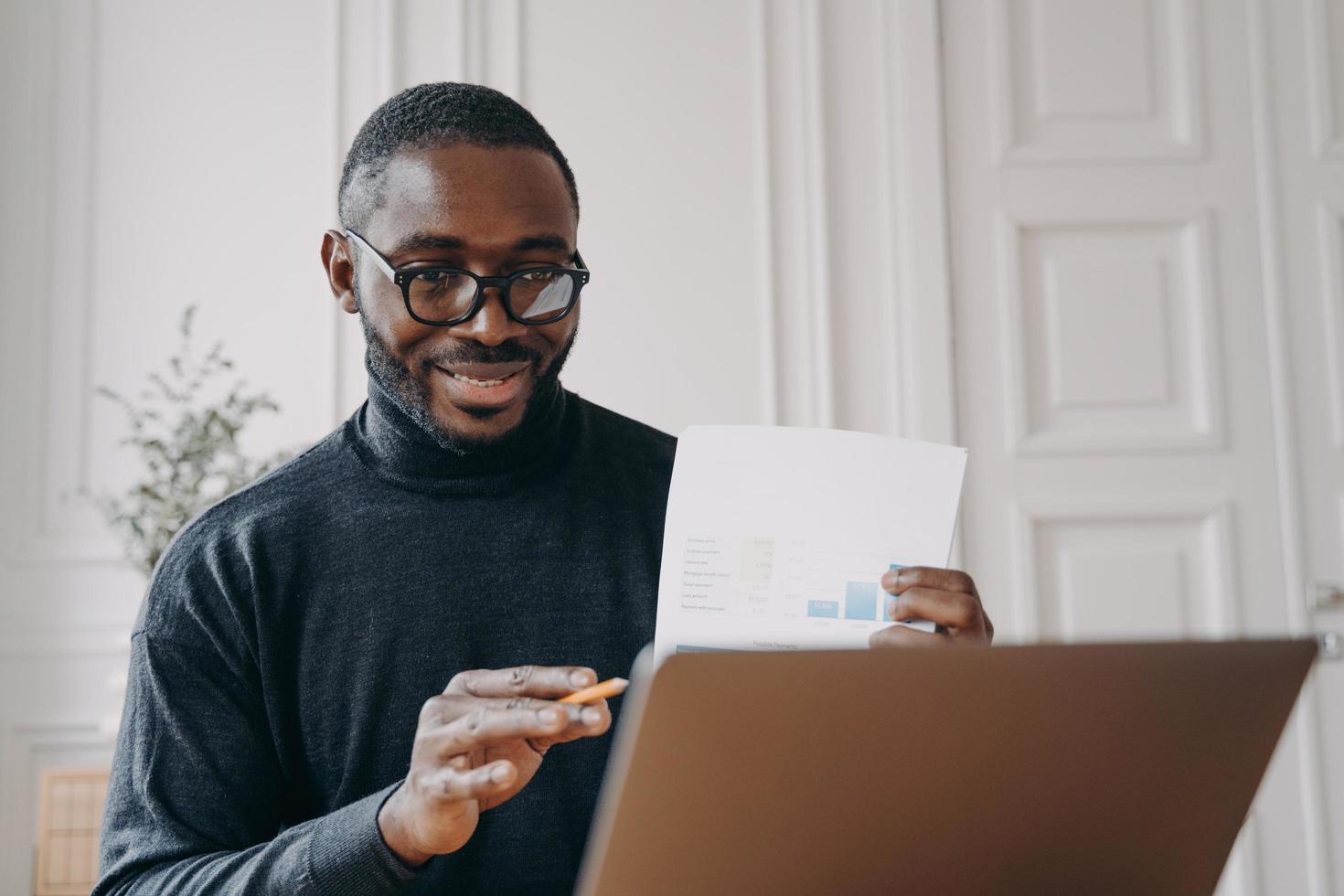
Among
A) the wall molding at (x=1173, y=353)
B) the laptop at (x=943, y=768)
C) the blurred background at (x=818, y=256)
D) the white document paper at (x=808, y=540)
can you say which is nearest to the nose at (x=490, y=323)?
the white document paper at (x=808, y=540)

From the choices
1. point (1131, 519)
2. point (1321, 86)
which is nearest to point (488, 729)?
point (1131, 519)

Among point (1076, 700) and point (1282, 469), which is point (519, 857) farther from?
point (1282, 469)

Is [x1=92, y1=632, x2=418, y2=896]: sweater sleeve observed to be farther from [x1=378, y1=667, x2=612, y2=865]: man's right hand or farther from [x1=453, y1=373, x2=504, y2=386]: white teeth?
[x1=453, y1=373, x2=504, y2=386]: white teeth

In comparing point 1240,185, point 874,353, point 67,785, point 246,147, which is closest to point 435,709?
point 67,785

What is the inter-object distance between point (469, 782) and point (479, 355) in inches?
20.7

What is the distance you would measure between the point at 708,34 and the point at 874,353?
2.46 ft

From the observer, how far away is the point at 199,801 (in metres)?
0.96

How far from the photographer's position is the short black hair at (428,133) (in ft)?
3.66

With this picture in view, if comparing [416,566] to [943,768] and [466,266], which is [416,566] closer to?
[466,266]

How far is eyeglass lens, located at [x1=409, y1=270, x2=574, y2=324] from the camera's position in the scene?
1072mm

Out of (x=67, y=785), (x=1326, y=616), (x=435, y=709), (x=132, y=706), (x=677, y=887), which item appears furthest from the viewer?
(x=1326, y=616)

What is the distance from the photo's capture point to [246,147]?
2.45m

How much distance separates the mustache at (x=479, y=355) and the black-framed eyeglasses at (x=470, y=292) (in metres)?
0.03

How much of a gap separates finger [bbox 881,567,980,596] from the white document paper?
16 millimetres
